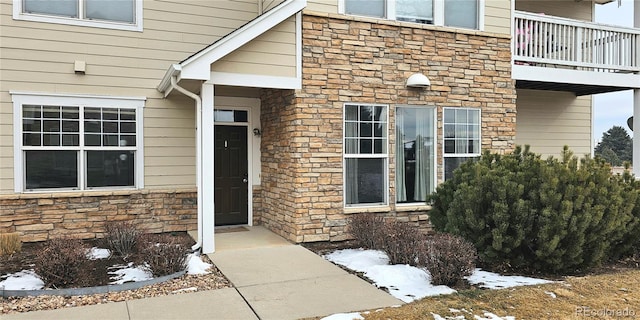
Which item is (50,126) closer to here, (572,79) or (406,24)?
(406,24)

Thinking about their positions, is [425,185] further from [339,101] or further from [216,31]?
[216,31]

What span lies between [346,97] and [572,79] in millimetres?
5100

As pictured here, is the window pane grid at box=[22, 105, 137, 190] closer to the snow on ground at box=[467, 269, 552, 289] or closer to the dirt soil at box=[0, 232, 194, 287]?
the dirt soil at box=[0, 232, 194, 287]

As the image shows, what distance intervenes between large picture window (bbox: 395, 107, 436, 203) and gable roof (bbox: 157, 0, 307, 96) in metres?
2.59

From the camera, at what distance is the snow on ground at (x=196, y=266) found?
5.96 meters

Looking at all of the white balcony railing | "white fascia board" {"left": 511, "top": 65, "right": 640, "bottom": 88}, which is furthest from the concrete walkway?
the white balcony railing

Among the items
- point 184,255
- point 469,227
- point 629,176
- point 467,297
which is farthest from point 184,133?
point 629,176

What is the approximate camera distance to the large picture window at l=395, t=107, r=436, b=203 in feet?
27.2

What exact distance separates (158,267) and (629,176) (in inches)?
263

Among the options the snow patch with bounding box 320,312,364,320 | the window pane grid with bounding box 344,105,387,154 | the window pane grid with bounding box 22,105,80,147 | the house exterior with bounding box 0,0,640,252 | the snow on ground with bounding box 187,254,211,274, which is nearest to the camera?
the snow patch with bounding box 320,312,364,320

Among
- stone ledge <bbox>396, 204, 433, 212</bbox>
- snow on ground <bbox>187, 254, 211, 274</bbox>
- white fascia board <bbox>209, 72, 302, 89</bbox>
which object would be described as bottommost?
snow on ground <bbox>187, 254, 211, 274</bbox>

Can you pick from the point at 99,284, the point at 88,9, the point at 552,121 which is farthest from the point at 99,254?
the point at 552,121

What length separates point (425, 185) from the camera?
27.9ft

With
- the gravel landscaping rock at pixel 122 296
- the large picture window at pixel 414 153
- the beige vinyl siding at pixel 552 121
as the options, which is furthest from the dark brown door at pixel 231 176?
the beige vinyl siding at pixel 552 121
